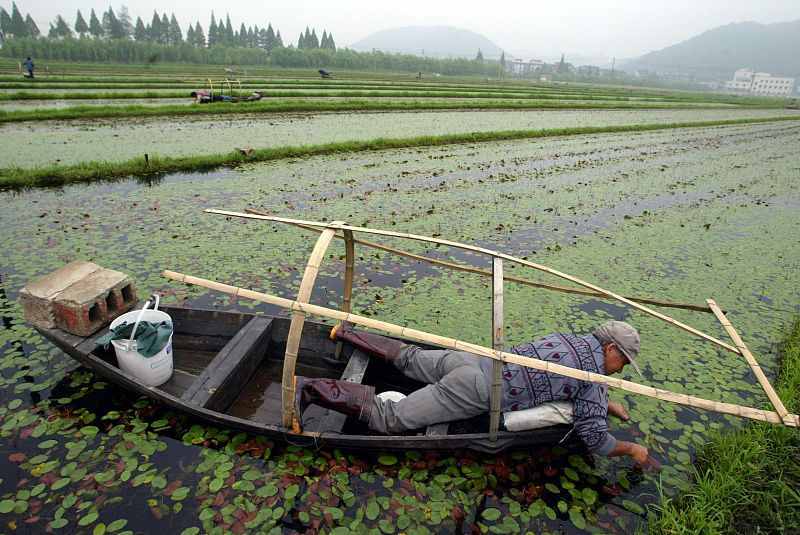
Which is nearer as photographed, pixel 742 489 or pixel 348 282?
pixel 742 489

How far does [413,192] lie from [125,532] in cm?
1034

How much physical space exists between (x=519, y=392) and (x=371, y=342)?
174cm

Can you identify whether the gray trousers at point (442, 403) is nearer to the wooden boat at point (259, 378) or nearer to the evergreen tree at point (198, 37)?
the wooden boat at point (259, 378)

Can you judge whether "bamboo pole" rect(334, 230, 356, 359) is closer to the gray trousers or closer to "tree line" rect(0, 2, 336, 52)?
the gray trousers

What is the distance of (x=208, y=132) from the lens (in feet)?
60.0

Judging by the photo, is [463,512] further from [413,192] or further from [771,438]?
[413,192]

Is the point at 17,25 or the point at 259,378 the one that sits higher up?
the point at 17,25

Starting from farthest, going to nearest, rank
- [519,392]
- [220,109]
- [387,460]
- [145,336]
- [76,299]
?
[220,109], [76,299], [145,336], [387,460], [519,392]

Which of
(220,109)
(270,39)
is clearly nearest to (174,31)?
(270,39)

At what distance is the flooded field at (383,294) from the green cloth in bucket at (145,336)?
68cm

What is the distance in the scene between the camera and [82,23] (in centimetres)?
10494

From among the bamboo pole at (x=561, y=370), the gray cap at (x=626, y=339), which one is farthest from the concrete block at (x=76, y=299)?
the gray cap at (x=626, y=339)

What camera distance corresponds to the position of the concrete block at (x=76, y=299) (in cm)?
462

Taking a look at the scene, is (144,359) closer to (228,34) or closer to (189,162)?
(189,162)
